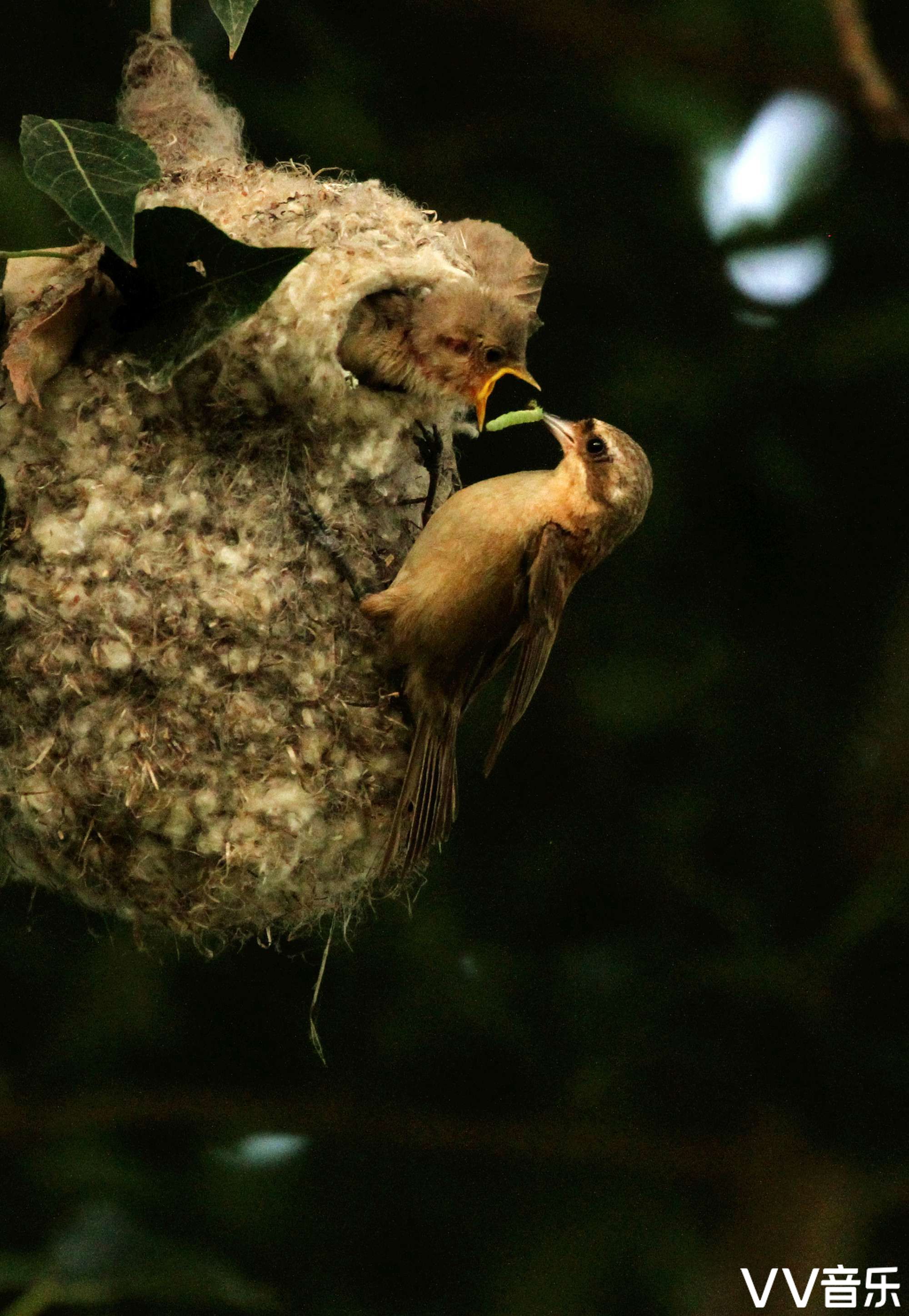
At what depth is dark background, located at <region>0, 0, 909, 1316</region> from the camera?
11.9ft

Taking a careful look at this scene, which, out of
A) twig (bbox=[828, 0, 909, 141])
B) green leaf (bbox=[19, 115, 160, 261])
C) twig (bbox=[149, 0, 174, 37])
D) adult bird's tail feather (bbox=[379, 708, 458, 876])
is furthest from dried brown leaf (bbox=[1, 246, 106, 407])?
twig (bbox=[828, 0, 909, 141])

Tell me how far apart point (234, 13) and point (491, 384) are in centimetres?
73

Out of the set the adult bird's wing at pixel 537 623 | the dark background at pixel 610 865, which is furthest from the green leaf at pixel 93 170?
the dark background at pixel 610 865

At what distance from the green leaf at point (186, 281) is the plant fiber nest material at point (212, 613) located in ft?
0.57

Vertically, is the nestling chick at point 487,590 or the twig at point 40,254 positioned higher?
the twig at point 40,254

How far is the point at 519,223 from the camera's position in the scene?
367 centimetres

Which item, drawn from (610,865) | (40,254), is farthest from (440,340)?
(610,865)

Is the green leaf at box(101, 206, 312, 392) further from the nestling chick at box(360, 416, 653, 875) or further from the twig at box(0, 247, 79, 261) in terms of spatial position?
the nestling chick at box(360, 416, 653, 875)

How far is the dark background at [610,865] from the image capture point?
364cm

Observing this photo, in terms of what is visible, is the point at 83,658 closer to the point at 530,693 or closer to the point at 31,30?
the point at 530,693

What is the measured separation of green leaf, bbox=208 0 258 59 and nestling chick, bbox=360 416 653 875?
2.65 ft

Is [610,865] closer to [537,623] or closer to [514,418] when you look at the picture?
[537,623]

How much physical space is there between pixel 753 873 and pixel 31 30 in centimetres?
267

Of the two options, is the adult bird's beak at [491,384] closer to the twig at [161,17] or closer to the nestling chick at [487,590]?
the nestling chick at [487,590]
